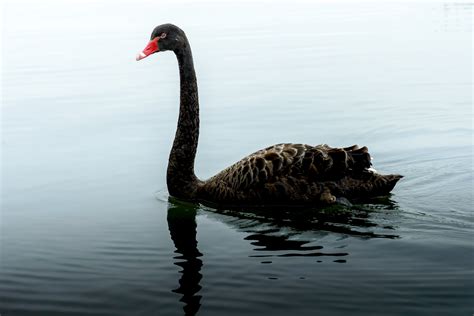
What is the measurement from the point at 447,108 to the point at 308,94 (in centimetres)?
217

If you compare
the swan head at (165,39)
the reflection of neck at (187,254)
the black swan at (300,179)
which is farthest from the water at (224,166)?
the swan head at (165,39)

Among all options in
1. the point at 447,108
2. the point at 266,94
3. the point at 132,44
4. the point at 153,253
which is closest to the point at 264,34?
the point at 132,44

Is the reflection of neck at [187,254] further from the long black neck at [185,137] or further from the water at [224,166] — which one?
the long black neck at [185,137]

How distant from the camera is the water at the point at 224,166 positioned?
418cm

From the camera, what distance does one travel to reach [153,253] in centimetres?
503

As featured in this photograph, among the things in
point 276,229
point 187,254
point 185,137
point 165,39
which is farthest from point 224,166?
point 187,254

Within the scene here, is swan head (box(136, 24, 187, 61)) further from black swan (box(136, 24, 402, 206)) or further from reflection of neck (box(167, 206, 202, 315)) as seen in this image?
reflection of neck (box(167, 206, 202, 315))

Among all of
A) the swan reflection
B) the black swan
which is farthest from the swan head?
the swan reflection

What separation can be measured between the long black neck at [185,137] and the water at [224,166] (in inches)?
7.9

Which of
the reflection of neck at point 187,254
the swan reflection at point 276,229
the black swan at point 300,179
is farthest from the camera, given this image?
the black swan at point 300,179

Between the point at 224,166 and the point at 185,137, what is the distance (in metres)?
1.08

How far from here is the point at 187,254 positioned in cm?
497

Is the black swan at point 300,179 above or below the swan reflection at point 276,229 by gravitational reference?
above

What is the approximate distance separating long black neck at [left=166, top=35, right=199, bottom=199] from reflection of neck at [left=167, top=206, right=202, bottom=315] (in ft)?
0.89
